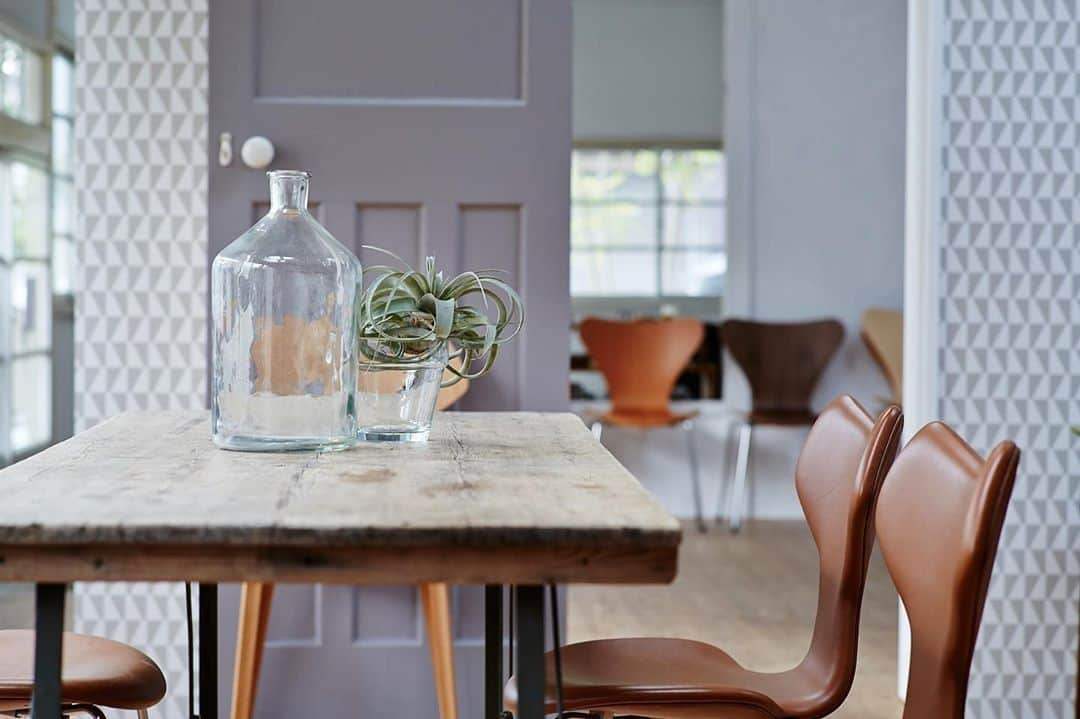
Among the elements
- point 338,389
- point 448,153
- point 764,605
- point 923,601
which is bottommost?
point 764,605

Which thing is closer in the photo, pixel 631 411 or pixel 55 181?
pixel 55 181

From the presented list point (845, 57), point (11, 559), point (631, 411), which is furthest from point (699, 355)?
point (11, 559)

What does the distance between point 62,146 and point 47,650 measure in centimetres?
464

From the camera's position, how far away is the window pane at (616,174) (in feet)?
26.4

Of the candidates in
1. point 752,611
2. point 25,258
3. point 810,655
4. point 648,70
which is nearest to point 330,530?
point 810,655

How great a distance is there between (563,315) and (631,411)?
3196 millimetres

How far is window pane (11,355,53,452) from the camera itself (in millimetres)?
5086

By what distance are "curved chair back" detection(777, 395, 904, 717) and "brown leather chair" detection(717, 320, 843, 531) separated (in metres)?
4.08

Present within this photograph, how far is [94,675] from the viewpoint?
1707 millimetres

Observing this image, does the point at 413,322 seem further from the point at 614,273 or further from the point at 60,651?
the point at 614,273

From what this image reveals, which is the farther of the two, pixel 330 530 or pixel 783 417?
pixel 783 417

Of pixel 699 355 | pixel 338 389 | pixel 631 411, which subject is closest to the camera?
pixel 338 389

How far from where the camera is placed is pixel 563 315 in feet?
9.12

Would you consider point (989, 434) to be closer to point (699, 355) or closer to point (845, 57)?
point (845, 57)
